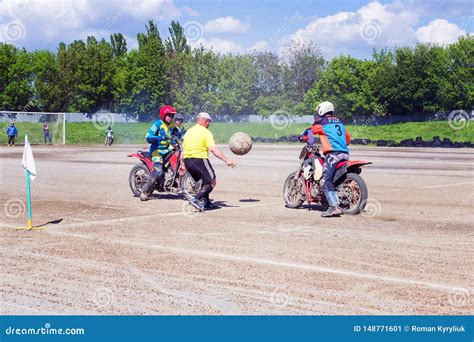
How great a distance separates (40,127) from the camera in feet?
188

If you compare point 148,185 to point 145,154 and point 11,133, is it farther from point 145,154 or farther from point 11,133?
point 11,133

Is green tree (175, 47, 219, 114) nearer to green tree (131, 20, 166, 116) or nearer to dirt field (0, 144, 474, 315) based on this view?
green tree (131, 20, 166, 116)

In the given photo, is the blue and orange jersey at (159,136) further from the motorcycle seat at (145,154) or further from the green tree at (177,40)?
the green tree at (177,40)

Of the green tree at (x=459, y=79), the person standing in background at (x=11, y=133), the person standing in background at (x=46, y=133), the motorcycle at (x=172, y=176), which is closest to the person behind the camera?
the motorcycle at (x=172, y=176)

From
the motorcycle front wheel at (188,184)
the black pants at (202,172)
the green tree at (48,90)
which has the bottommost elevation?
the motorcycle front wheel at (188,184)

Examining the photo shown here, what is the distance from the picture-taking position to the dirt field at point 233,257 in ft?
21.3

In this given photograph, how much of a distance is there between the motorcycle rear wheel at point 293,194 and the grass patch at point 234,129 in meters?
43.5

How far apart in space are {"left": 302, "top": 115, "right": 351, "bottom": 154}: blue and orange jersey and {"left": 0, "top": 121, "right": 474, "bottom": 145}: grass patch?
4468cm

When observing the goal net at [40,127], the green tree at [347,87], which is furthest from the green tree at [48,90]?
the green tree at [347,87]

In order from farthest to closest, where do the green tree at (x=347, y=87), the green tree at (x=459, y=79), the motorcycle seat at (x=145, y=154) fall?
1. the green tree at (x=347, y=87)
2. the green tree at (x=459, y=79)
3. the motorcycle seat at (x=145, y=154)

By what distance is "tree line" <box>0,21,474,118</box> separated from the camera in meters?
85.2

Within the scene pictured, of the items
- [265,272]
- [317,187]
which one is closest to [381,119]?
[317,187]

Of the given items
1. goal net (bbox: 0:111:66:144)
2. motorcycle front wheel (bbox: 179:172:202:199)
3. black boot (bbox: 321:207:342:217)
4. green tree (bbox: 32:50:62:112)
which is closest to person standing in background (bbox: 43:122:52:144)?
goal net (bbox: 0:111:66:144)

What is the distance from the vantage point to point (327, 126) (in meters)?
13.0
